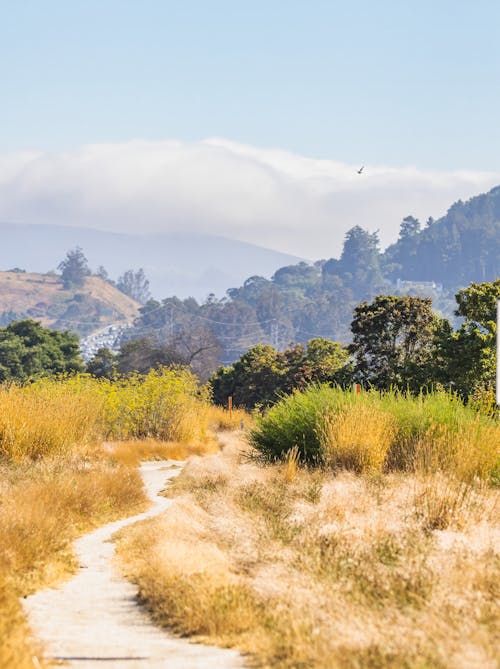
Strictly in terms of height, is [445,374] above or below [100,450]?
above

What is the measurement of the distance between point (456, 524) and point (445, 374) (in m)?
23.2

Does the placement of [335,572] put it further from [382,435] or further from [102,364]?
[102,364]

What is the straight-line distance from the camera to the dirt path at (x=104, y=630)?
700cm

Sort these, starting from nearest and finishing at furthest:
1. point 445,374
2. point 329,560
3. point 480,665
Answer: point 480,665 < point 329,560 < point 445,374

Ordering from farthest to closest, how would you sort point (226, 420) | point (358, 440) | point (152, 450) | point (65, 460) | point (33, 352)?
1. point (33, 352)
2. point (226, 420)
3. point (152, 450)
4. point (65, 460)
5. point (358, 440)

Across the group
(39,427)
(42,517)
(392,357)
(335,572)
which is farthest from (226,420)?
(335,572)

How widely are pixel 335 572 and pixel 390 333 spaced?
34555mm

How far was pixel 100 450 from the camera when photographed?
24797mm

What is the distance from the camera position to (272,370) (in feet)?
200

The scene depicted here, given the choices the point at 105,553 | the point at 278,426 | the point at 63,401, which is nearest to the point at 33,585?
the point at 105,553

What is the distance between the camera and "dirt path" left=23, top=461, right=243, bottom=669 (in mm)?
6996

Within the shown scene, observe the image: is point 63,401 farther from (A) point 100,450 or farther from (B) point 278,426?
(B) point 278,426

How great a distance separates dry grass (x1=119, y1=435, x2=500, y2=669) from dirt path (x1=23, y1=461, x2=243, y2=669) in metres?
0.23

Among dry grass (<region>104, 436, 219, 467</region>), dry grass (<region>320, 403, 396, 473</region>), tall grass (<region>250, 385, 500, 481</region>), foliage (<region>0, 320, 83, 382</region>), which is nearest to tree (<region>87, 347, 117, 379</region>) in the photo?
foliage (<region>0, 320, 83, 382</region>)
